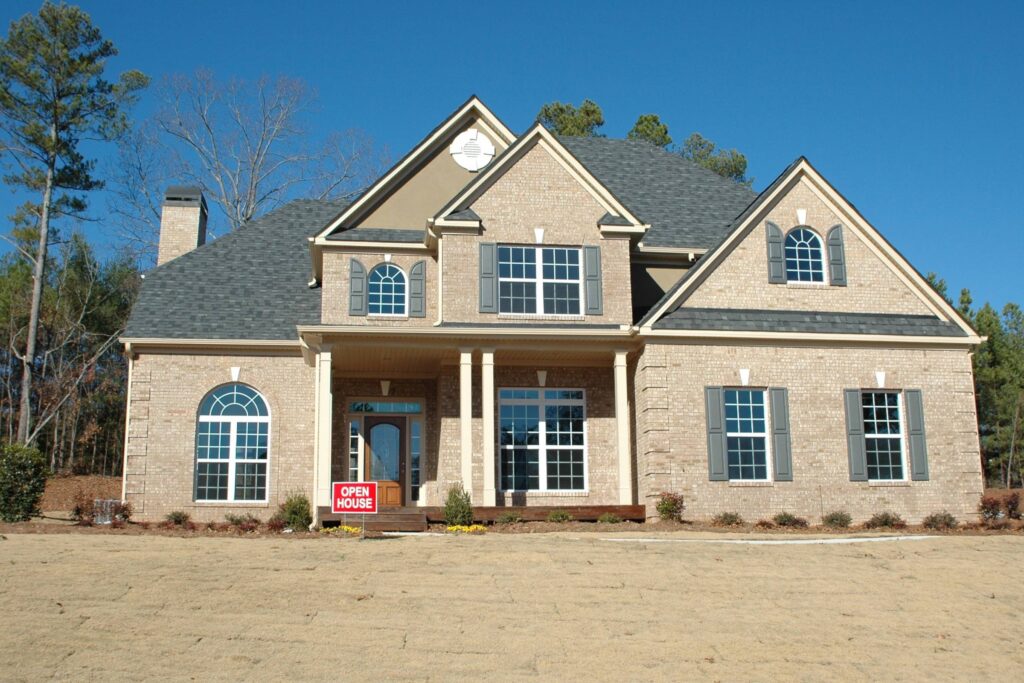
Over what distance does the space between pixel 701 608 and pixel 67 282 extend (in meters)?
34.2

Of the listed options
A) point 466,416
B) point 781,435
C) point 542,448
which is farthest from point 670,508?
point 466,416

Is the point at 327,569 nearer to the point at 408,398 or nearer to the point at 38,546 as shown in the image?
the point at 38,546

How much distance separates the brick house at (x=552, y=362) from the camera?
21469mm

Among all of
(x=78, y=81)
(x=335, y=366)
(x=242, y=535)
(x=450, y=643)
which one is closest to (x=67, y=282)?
(x=78, y=81)

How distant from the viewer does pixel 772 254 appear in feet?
74.5

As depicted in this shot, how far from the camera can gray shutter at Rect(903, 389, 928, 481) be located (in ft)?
71.4

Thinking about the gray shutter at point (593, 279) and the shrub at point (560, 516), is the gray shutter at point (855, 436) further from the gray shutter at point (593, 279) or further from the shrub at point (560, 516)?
the shrub at point (560, 516)

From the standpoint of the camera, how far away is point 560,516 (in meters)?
20.6

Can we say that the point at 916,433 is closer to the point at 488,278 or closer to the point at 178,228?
the point at 488,278

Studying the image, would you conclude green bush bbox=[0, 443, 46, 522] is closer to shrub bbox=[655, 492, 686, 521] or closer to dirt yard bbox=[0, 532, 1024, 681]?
dirt yard bbox=[0, 532, 1024, 681]

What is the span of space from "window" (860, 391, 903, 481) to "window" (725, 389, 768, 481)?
2154 millimetres

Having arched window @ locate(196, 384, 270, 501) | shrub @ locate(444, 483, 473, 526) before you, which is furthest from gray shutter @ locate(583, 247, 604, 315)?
arched window @ locate(196, 384, 270, 501)

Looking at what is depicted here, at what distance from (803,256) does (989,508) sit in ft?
21.0

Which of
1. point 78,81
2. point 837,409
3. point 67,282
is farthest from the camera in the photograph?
point 67,282
